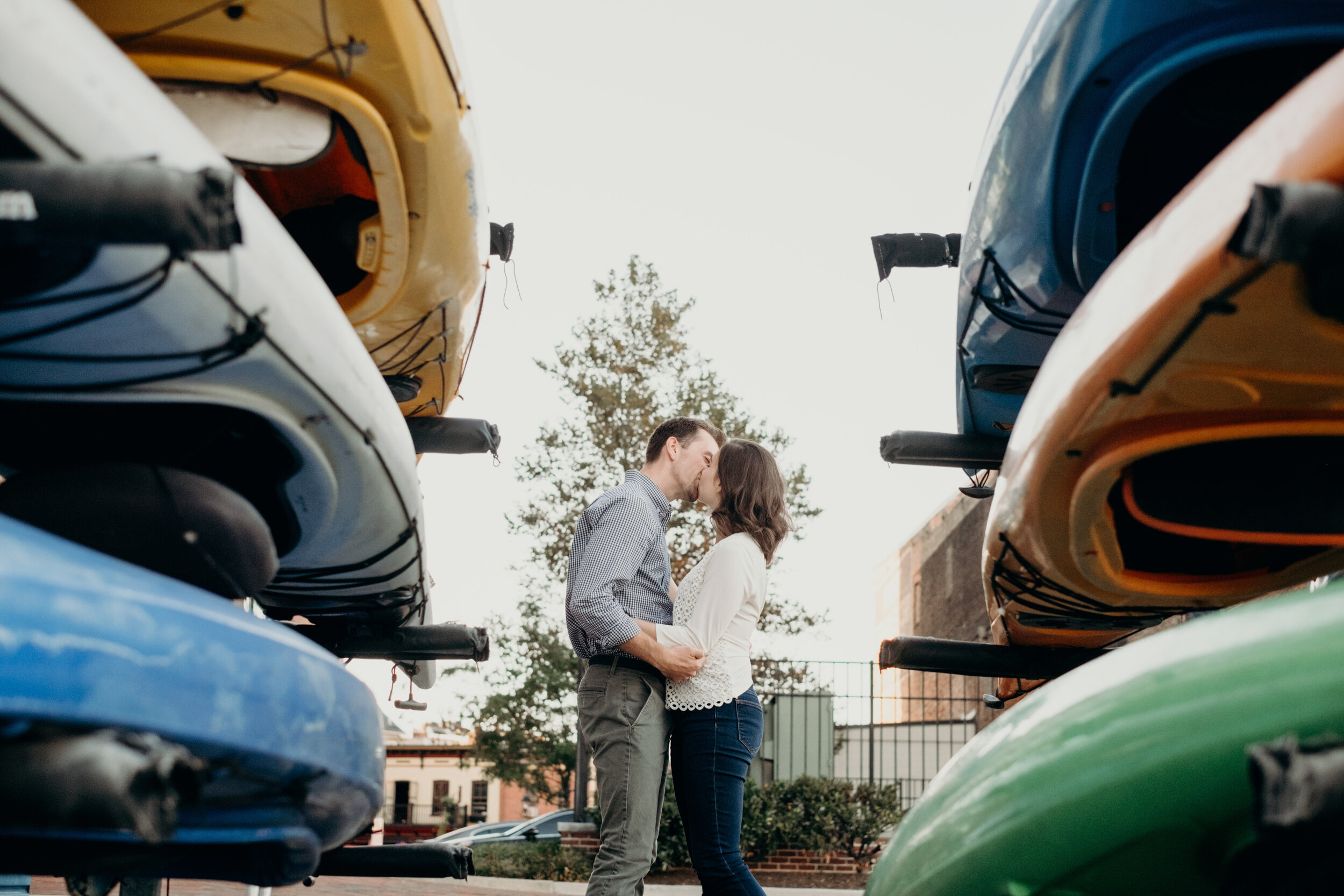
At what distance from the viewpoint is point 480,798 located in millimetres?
51281

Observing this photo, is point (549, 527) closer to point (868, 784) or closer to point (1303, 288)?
point (868, 784)

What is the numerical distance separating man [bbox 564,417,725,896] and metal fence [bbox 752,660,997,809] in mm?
5359

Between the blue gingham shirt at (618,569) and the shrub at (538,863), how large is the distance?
7663mm

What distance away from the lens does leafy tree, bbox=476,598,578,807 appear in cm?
1487

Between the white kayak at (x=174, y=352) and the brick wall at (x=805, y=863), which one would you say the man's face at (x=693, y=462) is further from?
the brick wall at (x=805, y=863)

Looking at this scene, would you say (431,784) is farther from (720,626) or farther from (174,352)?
(174,352)

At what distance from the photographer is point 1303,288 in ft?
4.58

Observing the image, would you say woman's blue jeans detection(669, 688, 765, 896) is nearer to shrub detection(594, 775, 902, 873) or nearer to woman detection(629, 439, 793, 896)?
woman detection(629, 439, 793, 896)

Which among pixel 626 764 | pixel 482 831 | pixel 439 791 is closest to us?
pixel 626 764

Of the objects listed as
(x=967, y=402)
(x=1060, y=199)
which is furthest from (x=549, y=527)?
(x=1060, y=199)

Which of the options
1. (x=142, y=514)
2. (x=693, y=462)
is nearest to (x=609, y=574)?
(x=693, y=462)

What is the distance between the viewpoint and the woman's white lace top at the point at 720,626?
106 inches

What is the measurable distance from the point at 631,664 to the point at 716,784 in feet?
1.13

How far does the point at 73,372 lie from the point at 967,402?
2483 millimetres
